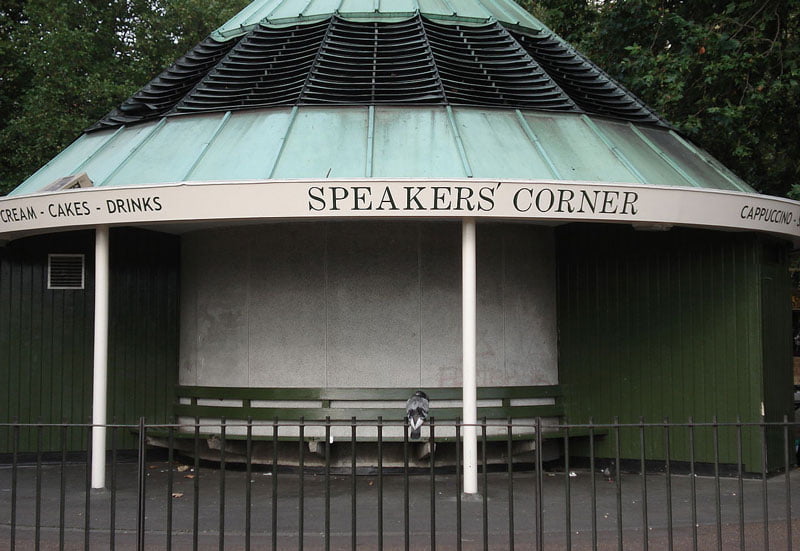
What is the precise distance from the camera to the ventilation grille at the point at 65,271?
13.7m

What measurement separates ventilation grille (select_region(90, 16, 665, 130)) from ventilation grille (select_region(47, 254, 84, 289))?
2.00 metres

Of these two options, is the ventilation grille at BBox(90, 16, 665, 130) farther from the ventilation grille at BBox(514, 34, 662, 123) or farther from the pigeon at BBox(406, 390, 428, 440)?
the pigeon at BBox(406, 390, 428, 440)

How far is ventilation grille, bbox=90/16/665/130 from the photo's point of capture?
12.4m

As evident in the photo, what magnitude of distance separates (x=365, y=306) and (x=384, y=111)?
243cm

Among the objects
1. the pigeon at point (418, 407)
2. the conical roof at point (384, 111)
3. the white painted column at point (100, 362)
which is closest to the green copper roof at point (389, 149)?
the conical roof at point (384, 111)

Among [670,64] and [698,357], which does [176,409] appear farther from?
[670,64]

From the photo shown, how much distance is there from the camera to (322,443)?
11.9m

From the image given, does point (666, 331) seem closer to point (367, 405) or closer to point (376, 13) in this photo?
point (367, 405)

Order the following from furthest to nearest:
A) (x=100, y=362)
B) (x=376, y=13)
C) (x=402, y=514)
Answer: (x=376, y=13) → (x=100, y=362) → (x=402, y=514)

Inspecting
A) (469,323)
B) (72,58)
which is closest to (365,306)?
(469,323)

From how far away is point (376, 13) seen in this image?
13.9 meters

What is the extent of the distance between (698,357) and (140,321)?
767 centimetres

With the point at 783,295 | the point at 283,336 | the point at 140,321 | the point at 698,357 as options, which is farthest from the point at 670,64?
the point at 140,321

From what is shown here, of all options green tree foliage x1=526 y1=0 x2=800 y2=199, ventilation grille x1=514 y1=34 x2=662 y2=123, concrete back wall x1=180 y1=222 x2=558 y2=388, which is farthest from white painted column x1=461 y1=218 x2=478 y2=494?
green tree foliage x1=526 y1=0 x2=800 y2=199
